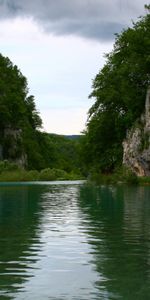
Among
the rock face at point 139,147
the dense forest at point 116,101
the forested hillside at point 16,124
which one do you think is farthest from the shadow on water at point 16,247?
the forested hillside at point 16,124

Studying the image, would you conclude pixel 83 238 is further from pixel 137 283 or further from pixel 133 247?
pixel 137 283

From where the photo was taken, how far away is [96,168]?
3287 inches

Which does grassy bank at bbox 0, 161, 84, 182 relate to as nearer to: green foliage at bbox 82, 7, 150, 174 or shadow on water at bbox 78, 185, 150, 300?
green foliage at bbox 82, 7, 150, 174

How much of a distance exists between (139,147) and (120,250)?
6008cm

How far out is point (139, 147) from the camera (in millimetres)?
74562

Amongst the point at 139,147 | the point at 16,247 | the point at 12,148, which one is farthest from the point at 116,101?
the point at 16,247

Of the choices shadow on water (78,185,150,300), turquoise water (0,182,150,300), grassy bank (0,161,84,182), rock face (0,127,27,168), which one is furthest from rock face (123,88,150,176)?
turquoise water (0,182,150,300)

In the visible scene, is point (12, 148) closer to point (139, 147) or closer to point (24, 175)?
point (24, 175)

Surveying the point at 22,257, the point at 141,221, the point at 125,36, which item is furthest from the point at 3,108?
the point at 22,257

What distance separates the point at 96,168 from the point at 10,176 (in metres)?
12.5

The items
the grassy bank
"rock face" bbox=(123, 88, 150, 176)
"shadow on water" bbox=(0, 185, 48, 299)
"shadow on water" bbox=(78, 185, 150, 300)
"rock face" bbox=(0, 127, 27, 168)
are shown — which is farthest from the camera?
"rock face" bbox=(0, 127, 27, 168)

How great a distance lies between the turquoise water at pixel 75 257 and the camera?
1047 cm

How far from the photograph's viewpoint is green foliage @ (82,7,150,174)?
260 feet

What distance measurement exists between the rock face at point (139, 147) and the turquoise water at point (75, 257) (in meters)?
48.1
